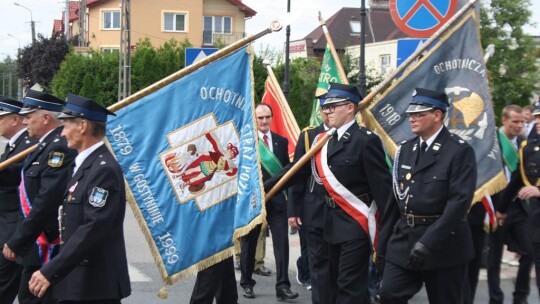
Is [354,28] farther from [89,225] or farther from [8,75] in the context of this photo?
[89,225]

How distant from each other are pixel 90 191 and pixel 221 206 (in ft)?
5.72

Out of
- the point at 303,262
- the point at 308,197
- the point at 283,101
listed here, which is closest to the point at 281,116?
the point at 283,101

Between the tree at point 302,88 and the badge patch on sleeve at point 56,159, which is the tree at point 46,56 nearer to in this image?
the tree at point 302,88

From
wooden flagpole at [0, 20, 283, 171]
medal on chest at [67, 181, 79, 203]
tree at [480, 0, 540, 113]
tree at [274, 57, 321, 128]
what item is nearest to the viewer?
medal on chest at [67, 181, 79, 203]

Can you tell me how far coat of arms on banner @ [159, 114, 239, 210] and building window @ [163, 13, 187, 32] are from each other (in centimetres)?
6252

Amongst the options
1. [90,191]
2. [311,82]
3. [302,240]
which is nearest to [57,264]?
[90,191]

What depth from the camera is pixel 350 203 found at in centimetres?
725

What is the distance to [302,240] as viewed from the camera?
10.1 m

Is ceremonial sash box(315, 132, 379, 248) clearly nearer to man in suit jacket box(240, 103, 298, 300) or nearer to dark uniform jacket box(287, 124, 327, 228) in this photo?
dark uniform jacket box(287, 124, 327, 228)

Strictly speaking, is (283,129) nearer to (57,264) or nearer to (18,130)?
(18,130)

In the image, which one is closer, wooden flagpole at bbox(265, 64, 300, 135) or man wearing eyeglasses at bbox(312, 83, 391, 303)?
man wearing eyeglasses at bbox(312, 83, 391, 303)

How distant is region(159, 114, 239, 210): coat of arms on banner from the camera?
663 cm

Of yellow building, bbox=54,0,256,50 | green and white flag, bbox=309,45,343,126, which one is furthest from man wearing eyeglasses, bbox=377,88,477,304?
yellow building, bbox=54,0,256,50

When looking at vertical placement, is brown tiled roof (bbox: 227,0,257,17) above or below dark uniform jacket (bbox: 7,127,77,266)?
above
